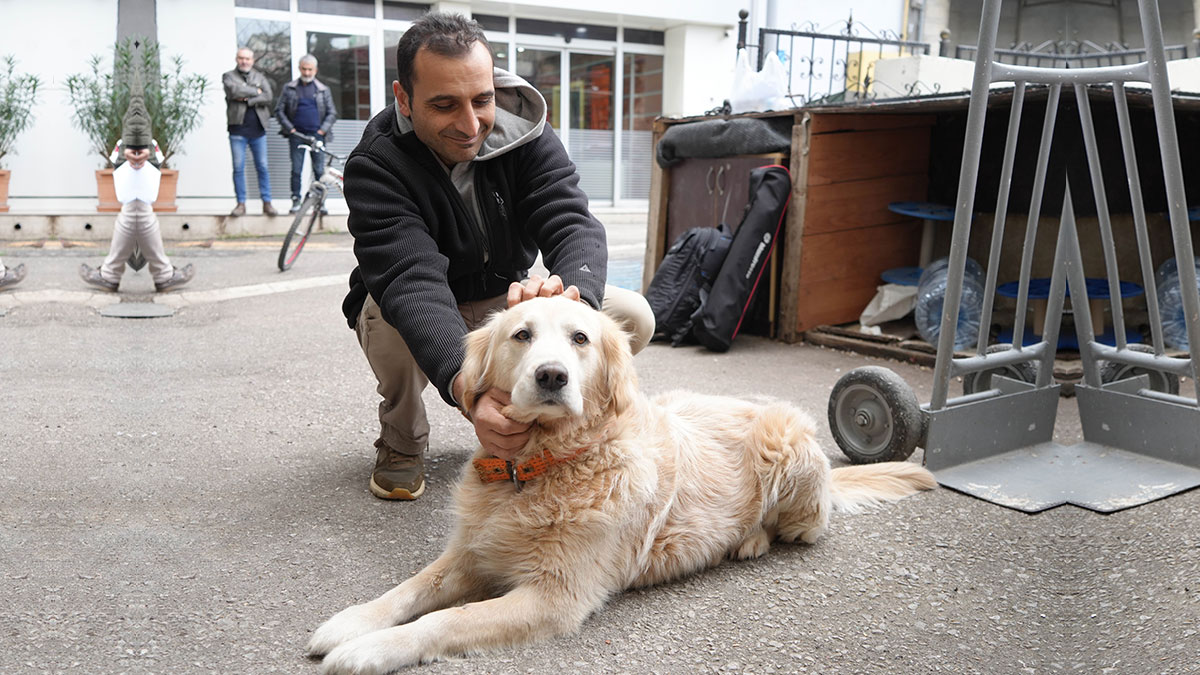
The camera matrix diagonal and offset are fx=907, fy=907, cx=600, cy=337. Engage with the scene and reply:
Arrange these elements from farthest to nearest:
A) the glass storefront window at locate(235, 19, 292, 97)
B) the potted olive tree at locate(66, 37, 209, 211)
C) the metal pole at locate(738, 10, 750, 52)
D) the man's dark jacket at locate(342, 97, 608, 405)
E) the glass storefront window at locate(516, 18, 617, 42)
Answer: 1. the glass storefront window at locate(516, 18, 617, 42)
2. the glass storefront window at locate(235, 19, 292, 97)
3. the potted olive tree at locate(66, 37, 209, 211)
4. the metal pole at locate(738, 10, 750, 52)
5. the man's dark jacket at locate(342, 97, 608, 405)

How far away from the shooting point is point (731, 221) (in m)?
5.64

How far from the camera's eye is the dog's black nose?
6.32ft

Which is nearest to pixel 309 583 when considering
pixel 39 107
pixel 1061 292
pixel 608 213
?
pixel 1061 292

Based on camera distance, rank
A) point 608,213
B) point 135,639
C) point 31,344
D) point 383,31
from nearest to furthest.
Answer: point 135,639
point 31,344
point 383,31
point 608,213

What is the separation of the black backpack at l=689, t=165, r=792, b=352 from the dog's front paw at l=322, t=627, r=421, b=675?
3.55m

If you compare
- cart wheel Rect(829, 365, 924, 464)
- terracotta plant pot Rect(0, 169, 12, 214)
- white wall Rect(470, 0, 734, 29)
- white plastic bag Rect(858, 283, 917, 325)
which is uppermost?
white wall Rect(470, 0, 734, 29)

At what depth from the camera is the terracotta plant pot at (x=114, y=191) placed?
10805 millimetres

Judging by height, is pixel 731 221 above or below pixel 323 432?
above

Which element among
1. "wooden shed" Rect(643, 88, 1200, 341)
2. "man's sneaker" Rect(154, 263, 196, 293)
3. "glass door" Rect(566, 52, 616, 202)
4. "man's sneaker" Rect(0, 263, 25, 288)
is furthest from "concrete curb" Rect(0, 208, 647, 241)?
"wooden shed" Rect(643, 88, 1200, 341)

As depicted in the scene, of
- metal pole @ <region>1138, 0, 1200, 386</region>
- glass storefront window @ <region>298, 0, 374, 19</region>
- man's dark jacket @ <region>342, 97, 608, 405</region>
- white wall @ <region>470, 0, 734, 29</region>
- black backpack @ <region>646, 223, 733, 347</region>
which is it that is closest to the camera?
man's dark jacket @ <region>342, 97, 608, 405</region>

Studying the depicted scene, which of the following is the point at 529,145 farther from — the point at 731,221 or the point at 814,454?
the point at 731,221

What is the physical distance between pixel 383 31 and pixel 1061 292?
11.1 meters

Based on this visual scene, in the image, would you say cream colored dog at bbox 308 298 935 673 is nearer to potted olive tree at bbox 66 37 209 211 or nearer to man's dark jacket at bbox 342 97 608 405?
man's dark jacket at bbox 342 97 608 405

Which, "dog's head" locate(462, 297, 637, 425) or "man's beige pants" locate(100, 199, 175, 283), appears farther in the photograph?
"man's beige pants" locate(100, 199, 175, 283)
